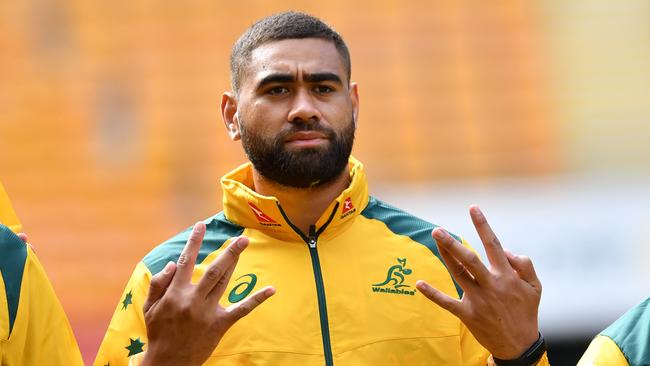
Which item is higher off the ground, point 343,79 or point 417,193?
point 343,79

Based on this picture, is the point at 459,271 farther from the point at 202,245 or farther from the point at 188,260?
the point at 202,245

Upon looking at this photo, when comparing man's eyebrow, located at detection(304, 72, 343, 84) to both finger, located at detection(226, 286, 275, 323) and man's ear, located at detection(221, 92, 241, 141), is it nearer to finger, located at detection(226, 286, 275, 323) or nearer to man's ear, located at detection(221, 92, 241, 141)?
man's ear, located at detection(221, 92, 241, 141)

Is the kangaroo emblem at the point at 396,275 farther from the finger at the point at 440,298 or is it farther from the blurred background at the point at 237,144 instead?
→ the blurred background at the point at 237,144

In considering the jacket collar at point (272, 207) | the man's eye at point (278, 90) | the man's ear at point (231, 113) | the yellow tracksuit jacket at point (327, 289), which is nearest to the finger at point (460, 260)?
the yellow tracksuit jacket at point (327, 289)

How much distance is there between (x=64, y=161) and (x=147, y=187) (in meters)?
0.77

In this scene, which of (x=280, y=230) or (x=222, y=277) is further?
(x=280, y=230)

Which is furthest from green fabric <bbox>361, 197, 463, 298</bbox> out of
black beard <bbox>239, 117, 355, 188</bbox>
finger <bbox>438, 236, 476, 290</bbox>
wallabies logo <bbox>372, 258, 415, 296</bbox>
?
finger <bbox>438, 236, 476, 290</bbox>

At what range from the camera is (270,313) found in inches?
134

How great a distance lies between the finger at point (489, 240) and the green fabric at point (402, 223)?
0.47 metres

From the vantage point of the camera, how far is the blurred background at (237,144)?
30.0 ft

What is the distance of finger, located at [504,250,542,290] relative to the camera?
310 cm

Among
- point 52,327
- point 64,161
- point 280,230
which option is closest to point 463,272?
point 280,230

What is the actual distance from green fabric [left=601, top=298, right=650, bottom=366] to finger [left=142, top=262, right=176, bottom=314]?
1.11 meters

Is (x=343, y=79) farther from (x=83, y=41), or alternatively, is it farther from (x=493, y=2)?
(x=83, y=41)
